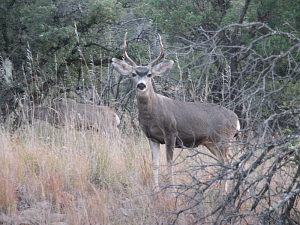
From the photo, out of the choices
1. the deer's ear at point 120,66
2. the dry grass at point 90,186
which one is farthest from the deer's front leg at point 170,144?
the deer's ear at point 120,66

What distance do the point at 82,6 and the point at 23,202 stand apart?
569 cm

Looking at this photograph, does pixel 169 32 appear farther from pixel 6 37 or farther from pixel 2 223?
pixel 2 223

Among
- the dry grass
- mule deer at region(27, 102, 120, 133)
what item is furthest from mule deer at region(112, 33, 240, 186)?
mule deer at region(27, 102, 120, 133)

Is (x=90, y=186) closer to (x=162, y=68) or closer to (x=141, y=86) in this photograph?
(x=141, y=86)

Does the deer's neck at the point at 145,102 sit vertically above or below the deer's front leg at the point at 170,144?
above

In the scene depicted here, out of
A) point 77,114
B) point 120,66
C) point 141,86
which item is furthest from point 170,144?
→ point 77,114

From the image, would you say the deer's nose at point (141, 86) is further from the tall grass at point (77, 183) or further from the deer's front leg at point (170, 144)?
the tall grass at point (77, 183)

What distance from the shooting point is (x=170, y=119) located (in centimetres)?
759

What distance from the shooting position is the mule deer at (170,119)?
24.4 feet

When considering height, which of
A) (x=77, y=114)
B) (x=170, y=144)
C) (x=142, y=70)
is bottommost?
(x=77, y=114)

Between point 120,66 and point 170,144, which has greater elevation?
point 120,66

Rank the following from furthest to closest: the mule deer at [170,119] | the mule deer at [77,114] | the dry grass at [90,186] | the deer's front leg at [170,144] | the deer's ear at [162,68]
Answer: the mule deer at [77,114], the deer's ear at [162,68], the mule deer at [170,119], the deer's front leg at [170,144], the dry grass at [90,186]

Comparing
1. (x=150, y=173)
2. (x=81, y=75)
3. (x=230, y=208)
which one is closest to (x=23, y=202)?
(x=150, y=173)

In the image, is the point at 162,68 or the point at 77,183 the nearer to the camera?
the point at 77,183
